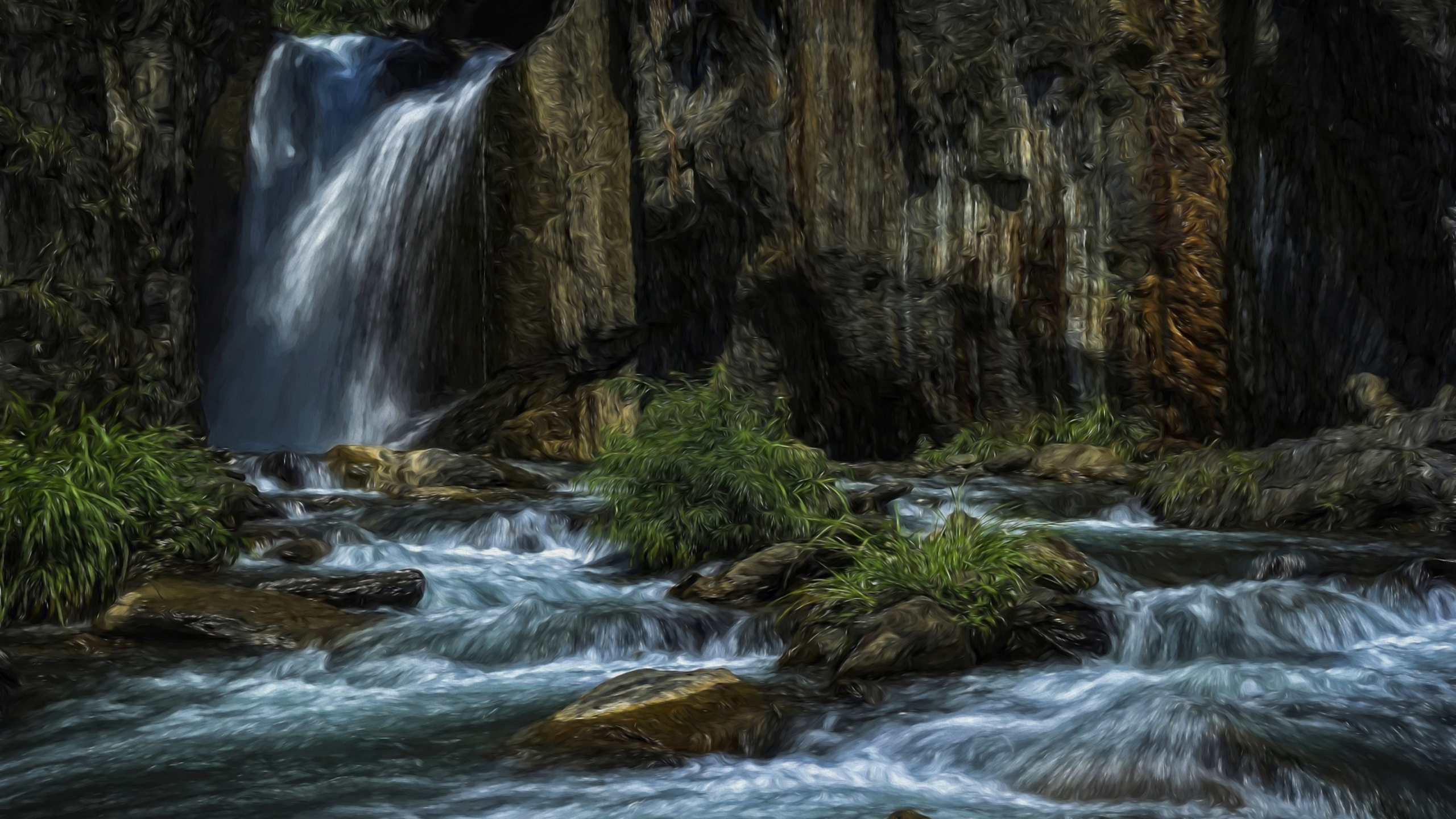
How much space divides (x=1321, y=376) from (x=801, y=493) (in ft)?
20.0

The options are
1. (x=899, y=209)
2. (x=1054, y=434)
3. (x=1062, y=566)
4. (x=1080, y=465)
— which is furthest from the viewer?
(x=899, y=209)

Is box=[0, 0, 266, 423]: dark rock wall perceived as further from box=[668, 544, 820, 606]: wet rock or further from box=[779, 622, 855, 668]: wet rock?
box=[779, 622, 855, 668]: wet rock

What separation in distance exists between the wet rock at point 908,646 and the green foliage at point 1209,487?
3.98 meters

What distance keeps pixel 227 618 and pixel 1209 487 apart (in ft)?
21.7

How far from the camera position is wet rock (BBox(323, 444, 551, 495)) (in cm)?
1091

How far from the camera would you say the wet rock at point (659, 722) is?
4.68 meters

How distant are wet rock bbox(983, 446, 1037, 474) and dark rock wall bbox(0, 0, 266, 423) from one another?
24.1ft

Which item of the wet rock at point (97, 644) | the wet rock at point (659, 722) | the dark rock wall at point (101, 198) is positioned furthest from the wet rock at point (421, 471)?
the wet rock at point (659, 722)

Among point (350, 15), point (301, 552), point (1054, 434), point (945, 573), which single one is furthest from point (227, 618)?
point (350, 15)

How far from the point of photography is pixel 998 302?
1325 centimetres

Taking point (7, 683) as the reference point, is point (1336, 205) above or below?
above

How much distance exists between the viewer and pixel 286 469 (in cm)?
1112

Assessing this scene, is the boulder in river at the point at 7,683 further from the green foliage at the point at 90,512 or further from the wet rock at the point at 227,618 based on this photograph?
the green foliage at the point at 90,512

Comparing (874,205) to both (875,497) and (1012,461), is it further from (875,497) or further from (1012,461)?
Result: (875,497)
